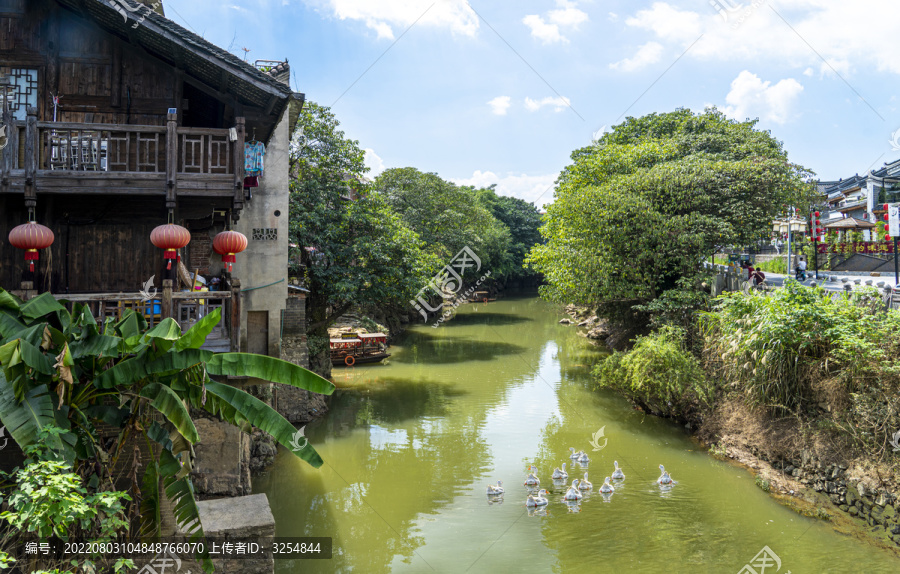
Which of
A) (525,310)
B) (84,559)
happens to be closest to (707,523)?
(84,559)

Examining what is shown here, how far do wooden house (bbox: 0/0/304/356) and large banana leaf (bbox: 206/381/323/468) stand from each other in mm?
1510

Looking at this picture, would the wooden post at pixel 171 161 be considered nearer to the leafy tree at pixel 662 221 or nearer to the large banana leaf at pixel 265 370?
the large banana leaf at pixel 265 370

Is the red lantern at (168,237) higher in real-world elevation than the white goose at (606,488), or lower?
higher

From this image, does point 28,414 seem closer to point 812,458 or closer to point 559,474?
point 559,474

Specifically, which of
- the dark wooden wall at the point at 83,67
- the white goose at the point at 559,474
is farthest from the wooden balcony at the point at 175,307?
the white goose at the point at 559,474

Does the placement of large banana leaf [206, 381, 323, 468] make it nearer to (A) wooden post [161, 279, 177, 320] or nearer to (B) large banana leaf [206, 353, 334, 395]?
(B) large banana leaf [206, 353, 334, 395]

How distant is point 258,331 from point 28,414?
5.67 metres

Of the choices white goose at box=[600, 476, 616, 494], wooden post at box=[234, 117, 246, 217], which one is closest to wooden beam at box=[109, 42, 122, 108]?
wooden post at box=[234, 117, 246, 217]

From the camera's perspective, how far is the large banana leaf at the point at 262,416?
6.11 m

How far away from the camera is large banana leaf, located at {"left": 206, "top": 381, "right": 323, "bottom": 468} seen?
611cm

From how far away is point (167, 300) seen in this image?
23.7 ft

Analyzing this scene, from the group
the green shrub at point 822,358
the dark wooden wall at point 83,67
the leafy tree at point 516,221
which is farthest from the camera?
the leafy tree at point 516,221

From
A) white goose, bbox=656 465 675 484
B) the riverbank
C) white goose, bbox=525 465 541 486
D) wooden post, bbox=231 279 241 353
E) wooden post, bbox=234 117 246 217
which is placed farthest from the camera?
white goose, bbox=656 465 675 484

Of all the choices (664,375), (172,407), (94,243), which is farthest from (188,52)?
(664,375)
